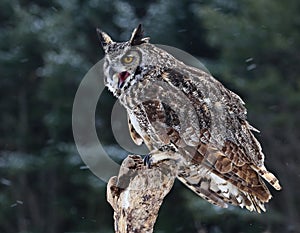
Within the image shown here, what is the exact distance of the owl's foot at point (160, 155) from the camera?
2182mm

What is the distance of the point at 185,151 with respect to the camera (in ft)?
7.38

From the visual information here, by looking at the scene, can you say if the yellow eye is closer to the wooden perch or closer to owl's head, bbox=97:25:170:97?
owl's head, bbox=97:25:170:97

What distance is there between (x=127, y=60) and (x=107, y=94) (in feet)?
12.5

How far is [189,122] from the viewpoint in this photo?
225cm

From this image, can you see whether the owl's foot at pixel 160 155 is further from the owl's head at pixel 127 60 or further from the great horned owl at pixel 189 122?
the owl's head at pixel 127 60

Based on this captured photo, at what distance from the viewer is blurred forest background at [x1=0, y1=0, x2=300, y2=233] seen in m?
5.55

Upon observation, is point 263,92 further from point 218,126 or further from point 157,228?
point 218,126

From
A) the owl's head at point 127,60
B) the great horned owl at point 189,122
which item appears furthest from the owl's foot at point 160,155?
the owl's head at point 127,60

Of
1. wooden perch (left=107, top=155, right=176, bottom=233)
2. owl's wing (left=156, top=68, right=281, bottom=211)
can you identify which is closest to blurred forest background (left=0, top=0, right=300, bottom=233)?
owl's wing (left=156, top=68, right=281, bottom=211)

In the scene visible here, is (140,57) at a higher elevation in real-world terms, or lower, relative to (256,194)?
higher

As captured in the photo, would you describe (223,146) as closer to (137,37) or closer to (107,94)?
(137,37)

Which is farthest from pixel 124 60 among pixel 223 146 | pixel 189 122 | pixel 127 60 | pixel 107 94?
pixel 107 94

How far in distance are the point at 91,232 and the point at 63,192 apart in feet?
1.92

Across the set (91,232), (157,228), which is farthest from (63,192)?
(157,228)
